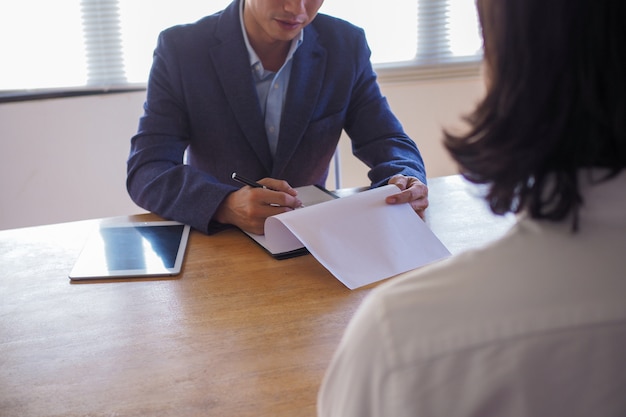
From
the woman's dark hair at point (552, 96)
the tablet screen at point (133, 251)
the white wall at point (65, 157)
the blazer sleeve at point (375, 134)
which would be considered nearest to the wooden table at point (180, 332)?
the tablet screen at point (133, 251)

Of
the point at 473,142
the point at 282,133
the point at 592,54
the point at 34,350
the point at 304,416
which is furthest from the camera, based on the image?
the point at 282,133

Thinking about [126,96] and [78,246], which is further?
[126,96]

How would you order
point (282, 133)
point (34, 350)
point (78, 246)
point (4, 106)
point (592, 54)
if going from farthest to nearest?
1. point (4, 106)
2. point (282, 133)
3. point (78, 246)
4. point (34, 350)
5. point (592, 54)

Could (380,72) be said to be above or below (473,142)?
below

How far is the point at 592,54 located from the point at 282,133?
1314 millimetres

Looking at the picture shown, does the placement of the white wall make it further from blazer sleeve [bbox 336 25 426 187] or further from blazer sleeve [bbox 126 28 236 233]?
blazer sleeve [bbox 126 28 236 233]

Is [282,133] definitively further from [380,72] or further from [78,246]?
[380,72]

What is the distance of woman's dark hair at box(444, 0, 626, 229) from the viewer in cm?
49

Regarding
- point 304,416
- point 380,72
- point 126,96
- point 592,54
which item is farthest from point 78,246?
point 380,72

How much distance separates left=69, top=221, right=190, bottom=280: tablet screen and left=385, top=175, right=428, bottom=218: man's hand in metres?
0.45

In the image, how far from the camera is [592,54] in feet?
1.61

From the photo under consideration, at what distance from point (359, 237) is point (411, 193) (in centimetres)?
21

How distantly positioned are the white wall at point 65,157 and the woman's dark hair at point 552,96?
2424mm

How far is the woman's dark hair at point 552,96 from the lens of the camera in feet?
1.59
